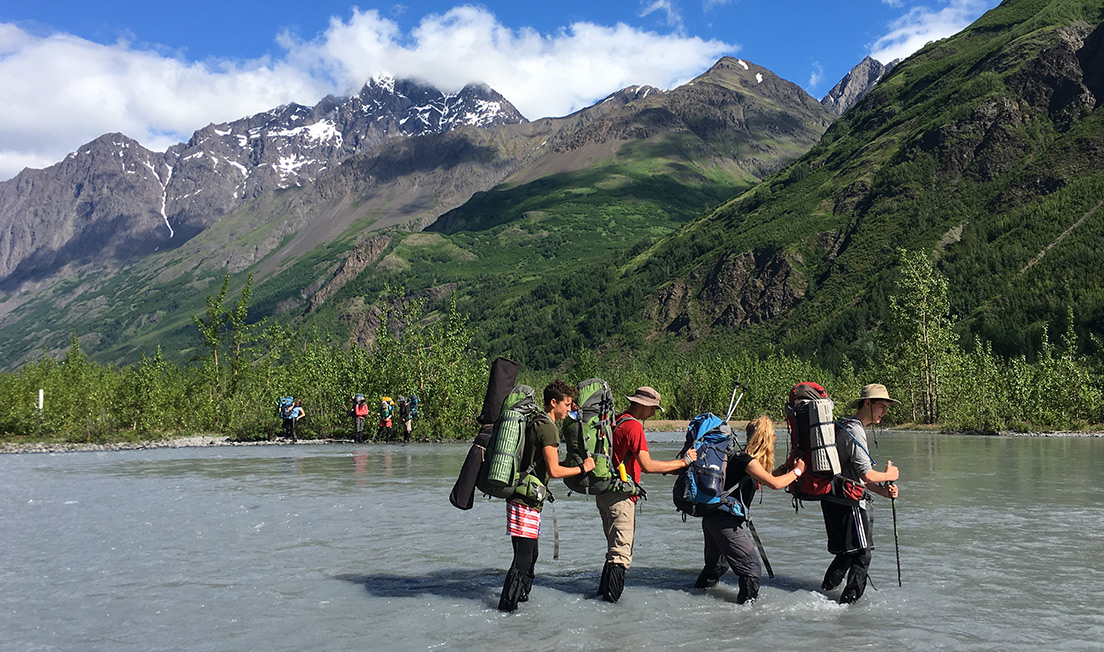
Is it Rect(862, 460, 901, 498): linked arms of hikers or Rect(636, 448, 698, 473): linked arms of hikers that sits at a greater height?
Rect(636, 448, 698, 473): linked arms of hikers

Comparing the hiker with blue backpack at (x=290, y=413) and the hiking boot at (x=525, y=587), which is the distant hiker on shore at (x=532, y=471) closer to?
the hiking boot at (x=525, y=587)

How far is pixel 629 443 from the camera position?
10.9 meters

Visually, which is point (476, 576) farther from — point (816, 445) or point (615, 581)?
point (816, 445)

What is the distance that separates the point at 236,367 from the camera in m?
61.6

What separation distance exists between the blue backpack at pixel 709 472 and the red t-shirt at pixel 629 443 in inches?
23.9

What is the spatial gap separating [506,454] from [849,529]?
4.58m

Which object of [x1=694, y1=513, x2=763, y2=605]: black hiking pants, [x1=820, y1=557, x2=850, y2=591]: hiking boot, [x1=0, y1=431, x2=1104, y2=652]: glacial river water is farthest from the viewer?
[x1=820, y1=557, x2=850, y2=591]: hiking boot

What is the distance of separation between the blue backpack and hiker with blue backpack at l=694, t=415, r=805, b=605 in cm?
4

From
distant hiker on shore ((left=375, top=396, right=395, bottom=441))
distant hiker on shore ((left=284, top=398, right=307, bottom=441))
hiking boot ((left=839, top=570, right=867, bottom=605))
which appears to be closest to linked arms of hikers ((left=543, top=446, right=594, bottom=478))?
hiking boot ((left=839, top=570, right=867, bottom=605))

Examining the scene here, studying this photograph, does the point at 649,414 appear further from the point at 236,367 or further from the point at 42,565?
the point at 236,367

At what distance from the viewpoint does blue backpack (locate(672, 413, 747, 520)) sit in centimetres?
1086

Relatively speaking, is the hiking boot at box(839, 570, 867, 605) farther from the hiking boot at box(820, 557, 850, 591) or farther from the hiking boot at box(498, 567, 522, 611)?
the hiking boot at box(498, 567, 522, 611)

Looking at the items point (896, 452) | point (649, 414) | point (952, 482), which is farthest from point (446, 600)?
point (896, 452)

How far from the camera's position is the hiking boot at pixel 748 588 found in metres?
10.9
